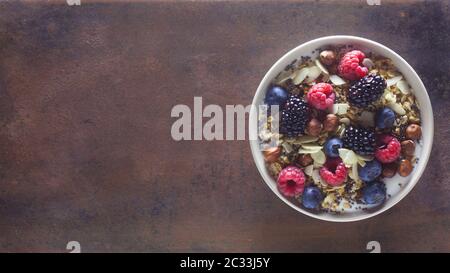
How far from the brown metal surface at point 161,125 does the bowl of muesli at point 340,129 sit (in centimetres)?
13

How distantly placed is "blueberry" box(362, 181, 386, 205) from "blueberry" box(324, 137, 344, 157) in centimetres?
11

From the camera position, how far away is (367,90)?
1087mm

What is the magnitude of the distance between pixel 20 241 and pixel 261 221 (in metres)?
0.59

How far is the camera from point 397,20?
1.28m

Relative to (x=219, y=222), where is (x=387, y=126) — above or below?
above

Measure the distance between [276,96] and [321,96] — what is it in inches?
3.8

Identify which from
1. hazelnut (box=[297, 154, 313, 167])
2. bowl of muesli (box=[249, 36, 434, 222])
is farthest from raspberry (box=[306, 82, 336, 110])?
hazelnut (box=[297, 154, 313, 167])

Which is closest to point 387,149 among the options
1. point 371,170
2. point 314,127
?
point 371,170

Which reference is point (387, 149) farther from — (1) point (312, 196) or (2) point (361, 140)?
(1) point (312, 196)

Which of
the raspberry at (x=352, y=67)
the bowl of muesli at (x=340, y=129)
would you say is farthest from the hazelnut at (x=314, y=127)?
the raspberry at (x=352, y=67)

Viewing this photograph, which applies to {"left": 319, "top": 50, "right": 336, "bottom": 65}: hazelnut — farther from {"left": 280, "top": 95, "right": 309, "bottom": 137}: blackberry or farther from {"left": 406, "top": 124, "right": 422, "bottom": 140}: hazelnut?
{"left": 406, "top": 124, "right": 422, "bottom": 140}: hazelnut
